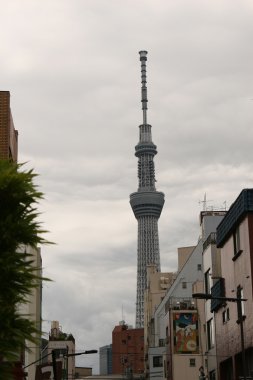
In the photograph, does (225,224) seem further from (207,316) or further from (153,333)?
(153,333)

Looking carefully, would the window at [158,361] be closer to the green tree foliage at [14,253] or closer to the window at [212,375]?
the window at [212,375]

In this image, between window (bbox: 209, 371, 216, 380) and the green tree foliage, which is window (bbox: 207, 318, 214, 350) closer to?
window (bbox: 209, 371, 216, 380)

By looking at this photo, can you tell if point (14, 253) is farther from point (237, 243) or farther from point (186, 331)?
point (186, 331)

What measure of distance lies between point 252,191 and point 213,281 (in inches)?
645

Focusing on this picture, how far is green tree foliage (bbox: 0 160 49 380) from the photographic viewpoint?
1848 centimetres

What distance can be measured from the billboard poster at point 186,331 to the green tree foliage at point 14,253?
64910 mm

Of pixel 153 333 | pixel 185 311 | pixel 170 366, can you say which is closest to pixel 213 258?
pixel 185 311

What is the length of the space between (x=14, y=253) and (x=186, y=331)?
65.5 meters

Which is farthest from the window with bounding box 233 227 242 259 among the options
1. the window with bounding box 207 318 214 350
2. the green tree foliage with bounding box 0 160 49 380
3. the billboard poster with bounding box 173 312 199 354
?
the billboard poster with bounding box 173 312 199 354

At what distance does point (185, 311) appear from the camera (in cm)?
8338

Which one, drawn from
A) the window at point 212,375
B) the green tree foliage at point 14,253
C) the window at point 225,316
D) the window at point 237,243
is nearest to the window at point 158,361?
the window at point 212,375

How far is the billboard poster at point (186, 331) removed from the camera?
82.8 meters

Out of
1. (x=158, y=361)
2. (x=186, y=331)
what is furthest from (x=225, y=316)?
(x=158, y=361)

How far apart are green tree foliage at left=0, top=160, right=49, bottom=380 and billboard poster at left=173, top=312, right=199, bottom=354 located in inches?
2556
